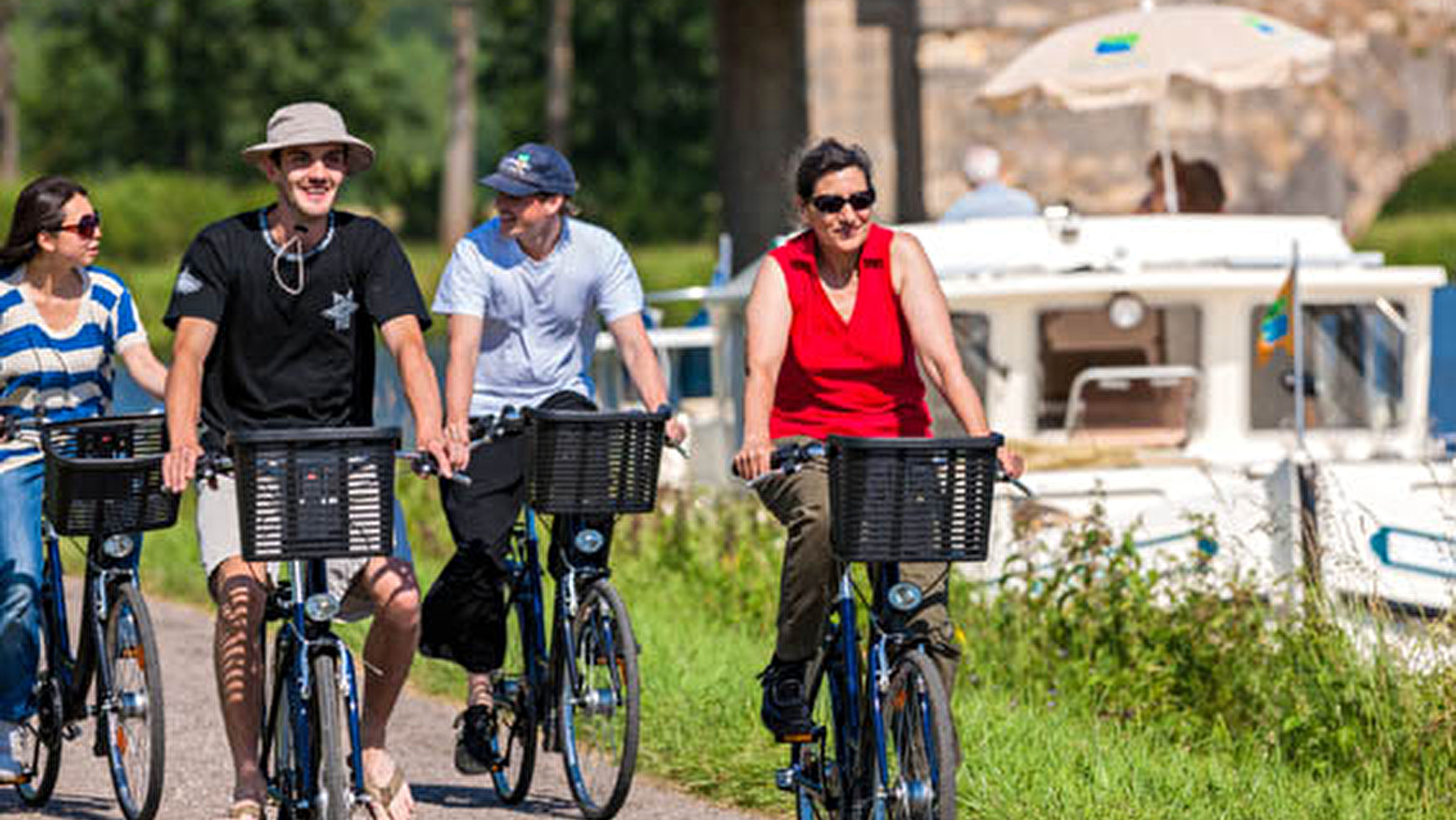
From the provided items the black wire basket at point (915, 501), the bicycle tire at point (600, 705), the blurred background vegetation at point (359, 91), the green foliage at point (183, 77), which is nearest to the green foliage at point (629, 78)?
the blurred background vegetation at point (359, 91)

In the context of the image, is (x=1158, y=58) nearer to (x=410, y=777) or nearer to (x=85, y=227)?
(x=410, y=777)

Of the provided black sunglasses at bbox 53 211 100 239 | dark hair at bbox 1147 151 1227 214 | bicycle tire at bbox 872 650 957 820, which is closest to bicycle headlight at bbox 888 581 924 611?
bicycle tire at bbox 872 650 957 820

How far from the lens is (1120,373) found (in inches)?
558

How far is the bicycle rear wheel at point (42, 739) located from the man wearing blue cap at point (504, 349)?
114 centimetres

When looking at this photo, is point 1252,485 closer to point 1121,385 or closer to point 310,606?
point 1121,385

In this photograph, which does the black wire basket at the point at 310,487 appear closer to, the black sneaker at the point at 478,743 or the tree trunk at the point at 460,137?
the black sneaker at the point at 478,743

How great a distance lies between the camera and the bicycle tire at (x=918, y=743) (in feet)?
21.0

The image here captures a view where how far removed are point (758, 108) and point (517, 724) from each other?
805 inches

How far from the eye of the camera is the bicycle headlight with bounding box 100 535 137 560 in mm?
8117

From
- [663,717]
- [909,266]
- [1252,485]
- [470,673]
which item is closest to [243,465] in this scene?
[909,266]

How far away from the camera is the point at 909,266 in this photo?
23.4 feet

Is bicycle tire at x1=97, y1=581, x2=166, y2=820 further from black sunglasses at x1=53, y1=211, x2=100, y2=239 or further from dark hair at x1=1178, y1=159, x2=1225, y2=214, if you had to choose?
dark hair at x1=1178, y1=159, x2=1225, y2=214

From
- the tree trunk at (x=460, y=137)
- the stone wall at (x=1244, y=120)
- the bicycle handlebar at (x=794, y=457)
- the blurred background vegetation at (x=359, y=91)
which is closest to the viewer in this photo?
the bicycle handlebar at (x=794, y=457)

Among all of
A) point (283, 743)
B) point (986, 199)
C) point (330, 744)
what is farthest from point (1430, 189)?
point (330, 744)
